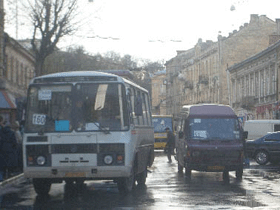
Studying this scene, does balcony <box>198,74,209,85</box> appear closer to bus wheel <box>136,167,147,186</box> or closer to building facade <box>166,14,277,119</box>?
building facade <box>166,14,277,119</box>

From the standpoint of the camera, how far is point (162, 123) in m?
49.9

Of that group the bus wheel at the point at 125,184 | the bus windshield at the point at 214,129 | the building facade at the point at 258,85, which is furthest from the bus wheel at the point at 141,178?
the building facade at the point at 258,85

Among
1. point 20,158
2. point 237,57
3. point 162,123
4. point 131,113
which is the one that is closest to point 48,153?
point 131,113

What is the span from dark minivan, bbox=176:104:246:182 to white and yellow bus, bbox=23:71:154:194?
575 centimetres

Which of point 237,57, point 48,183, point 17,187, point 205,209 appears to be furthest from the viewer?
point 237,57

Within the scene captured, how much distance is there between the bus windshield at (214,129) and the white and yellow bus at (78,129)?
20.6 feet

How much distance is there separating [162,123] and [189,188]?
109 ft

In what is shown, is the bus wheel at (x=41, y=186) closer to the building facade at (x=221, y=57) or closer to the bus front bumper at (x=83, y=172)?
the bus front bumper at (x=83, y=172)

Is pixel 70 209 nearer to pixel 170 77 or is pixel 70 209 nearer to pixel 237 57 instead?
pixel 237 57

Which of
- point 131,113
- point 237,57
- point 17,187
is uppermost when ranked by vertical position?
point 237,57

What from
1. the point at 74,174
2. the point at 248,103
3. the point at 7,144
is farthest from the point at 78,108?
the point at 248,103

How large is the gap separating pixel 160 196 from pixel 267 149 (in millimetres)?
16767

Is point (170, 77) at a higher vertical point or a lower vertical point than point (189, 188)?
higher

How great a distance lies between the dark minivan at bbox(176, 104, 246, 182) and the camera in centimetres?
2005
